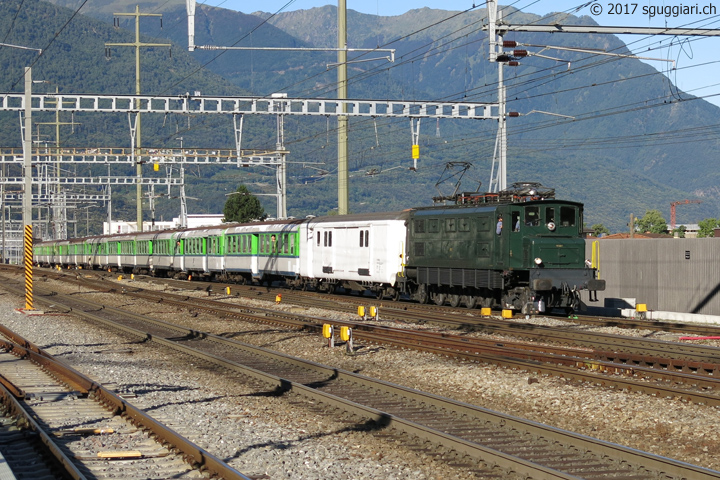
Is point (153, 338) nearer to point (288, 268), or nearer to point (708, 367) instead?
point (708, 367)

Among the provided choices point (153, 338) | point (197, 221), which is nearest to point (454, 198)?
point (153, 338)

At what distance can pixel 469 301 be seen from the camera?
29.0 m

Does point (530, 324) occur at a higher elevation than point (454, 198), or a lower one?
lower

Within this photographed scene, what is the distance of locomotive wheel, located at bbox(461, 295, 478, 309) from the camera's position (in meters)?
28.8

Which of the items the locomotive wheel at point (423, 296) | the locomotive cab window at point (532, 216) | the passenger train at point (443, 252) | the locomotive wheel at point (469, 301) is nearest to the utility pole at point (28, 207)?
the passenger train at point (443, 252)

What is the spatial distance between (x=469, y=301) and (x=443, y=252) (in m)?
1.84

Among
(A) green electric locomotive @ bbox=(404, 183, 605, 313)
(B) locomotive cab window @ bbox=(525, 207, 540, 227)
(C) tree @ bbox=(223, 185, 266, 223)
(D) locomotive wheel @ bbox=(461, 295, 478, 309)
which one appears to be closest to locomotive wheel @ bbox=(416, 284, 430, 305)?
(D) locomotive wheel @ bbox=(461, 295, 478, 309)

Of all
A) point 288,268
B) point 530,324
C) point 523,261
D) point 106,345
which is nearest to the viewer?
point 106,345

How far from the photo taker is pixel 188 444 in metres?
9.49

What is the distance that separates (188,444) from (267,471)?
980mm

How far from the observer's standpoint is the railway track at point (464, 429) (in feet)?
29.0

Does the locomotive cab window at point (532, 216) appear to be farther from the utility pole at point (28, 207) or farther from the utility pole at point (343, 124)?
the utility pole at point (28, 207)

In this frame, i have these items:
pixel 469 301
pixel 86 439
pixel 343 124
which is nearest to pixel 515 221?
pixel 469 301

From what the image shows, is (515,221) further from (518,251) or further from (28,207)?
(28,207)
